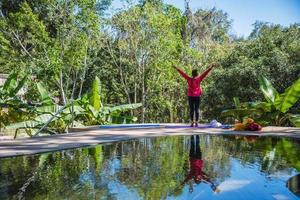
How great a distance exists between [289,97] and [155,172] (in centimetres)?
784

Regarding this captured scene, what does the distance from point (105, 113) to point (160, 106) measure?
11.4 m

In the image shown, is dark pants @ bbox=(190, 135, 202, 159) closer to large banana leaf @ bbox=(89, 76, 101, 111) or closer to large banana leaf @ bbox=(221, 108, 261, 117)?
large banana leaf @ bbox=(221, 108, 261, 117)

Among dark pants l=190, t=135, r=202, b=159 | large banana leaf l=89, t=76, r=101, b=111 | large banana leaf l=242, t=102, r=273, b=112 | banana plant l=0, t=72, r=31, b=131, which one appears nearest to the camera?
dark pants l=190, t=135, r=202, b=159

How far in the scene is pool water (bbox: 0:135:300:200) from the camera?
340 centimetres

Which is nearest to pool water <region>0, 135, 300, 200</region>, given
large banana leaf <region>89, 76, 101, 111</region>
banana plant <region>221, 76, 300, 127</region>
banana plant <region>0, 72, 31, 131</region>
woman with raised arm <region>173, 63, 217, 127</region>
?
woman with raised arm <region>173, 63, 217, 127</region>

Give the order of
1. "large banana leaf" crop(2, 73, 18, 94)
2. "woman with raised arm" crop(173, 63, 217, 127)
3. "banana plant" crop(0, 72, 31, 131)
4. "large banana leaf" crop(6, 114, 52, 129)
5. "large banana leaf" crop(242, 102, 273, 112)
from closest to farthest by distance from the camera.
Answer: "large banana leaf" crop(6, 114, 52, 129) < "woman with raised arm" crop(173, 63, 217, 127) < "banana plant" crop(0, 72, 31, 131) < "large banana leaf" crop(242, 102, 273, 112) < "large banana leaf" crop(2, 73, 18, 94)

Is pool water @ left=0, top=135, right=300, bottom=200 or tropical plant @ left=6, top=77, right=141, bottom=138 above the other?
tropical plant @ left=6, top=77, right=141, bottom=138

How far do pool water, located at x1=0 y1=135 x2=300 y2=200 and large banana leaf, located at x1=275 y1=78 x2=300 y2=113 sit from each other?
461 centimetres

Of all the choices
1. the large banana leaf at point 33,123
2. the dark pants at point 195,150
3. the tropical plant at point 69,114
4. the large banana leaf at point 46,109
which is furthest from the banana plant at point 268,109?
the large banana leaf at point 33,123

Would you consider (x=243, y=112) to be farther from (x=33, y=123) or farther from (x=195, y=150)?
(x=33, y=123)

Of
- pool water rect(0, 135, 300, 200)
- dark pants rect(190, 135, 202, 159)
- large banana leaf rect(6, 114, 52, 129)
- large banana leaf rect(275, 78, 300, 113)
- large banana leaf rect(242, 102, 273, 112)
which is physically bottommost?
pool water rect(0, 135, 300, 200)

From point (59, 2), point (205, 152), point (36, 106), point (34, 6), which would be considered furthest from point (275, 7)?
point (34, 6)

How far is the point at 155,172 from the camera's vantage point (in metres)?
4.36

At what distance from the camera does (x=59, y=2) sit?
67.1 feet
